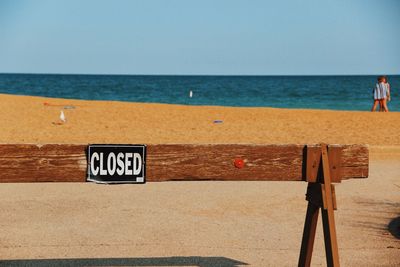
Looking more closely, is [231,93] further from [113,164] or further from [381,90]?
[113,164]

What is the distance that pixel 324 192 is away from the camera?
448 cm

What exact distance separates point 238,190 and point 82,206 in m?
2.30

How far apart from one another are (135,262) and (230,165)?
5.57ft

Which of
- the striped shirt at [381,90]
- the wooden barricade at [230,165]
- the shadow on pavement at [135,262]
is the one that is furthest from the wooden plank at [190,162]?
the striped shirt at [381,90]

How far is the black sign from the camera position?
14.3 ft

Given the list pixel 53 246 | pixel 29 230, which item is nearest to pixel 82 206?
pixel 29 230

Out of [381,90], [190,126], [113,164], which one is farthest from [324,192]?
[381,90]

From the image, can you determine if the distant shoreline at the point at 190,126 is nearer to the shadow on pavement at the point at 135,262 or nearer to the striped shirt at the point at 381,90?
the striped shirt at the point at 381,90

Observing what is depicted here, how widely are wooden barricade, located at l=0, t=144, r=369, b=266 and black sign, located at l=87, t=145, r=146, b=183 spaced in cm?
6

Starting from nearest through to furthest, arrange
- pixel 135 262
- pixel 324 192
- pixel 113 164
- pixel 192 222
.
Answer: pixel 113 164
pixel 324 192
pixel 135 262
pixel 192 222

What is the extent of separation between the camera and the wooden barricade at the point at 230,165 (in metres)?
4.39

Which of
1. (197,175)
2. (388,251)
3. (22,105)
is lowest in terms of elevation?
(388,251)

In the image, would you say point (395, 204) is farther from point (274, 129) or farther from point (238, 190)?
point (274, 129)

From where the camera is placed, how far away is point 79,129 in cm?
1820
